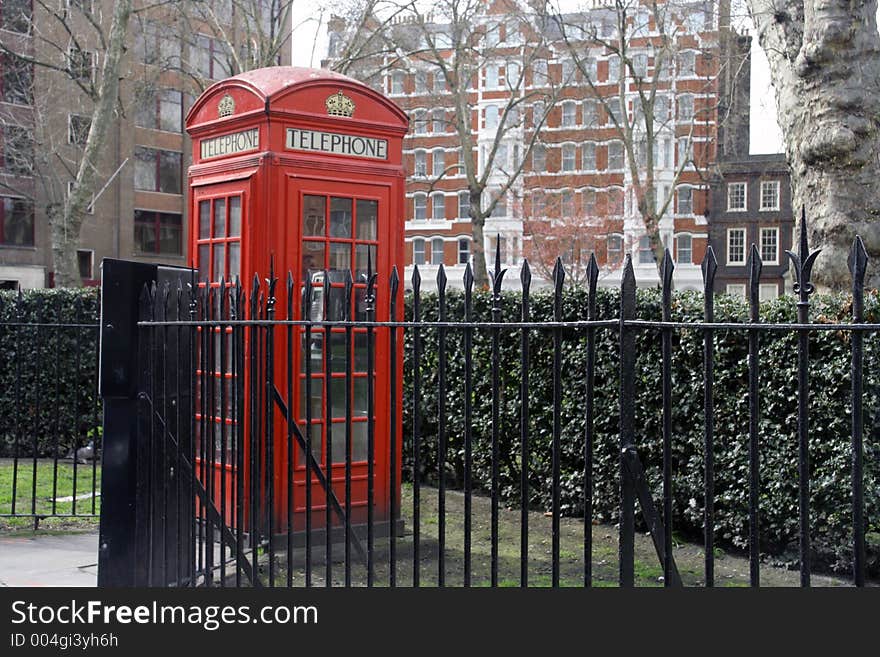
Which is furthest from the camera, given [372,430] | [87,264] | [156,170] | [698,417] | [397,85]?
[397,85]

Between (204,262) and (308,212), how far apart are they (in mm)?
996

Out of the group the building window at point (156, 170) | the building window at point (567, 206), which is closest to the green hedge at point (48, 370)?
the building window at point (156, 170)

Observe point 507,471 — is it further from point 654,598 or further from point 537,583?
point 654,598

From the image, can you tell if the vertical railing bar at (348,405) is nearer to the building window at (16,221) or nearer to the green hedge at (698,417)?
the green hedge at (698,417)

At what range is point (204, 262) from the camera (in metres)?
7.25

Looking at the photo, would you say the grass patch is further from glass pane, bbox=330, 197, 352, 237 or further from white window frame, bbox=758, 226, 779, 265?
white window frame, bbox=758, 226, 779, 265

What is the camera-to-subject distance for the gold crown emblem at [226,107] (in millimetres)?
7066

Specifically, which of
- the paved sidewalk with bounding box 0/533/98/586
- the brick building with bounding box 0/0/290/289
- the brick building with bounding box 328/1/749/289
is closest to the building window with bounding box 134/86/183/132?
the brick building with bounding box 0/0/290/289

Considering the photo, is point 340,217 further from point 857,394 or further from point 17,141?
point 17,141

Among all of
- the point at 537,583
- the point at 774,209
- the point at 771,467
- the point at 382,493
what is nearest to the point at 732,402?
the point at 771,467

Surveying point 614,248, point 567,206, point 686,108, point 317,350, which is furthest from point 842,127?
point 614,248

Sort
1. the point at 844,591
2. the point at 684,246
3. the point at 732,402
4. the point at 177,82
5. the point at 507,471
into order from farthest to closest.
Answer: the point at 684,246 < the point at 177,82 < the point at 507,471 < the point at 732,402 < the point at 844,591

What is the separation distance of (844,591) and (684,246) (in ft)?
175

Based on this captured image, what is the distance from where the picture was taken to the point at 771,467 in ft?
22.1
